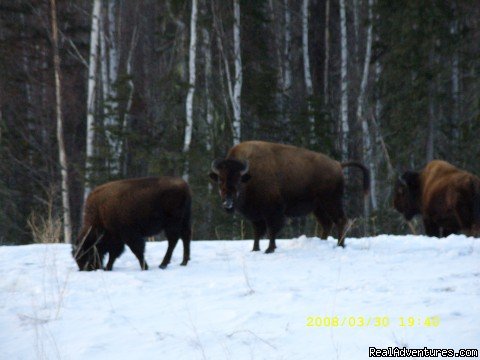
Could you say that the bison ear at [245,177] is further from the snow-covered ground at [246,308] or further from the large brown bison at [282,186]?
the snow-covered ground at [246,308]

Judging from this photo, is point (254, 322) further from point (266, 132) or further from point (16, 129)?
point (16, 129)

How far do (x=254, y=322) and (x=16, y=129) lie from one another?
765 inches

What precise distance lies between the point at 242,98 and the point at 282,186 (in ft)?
33.2

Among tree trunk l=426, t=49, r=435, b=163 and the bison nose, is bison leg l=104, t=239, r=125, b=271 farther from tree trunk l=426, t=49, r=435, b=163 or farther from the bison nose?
tree trunk l=426, t=49, r=435, b=163

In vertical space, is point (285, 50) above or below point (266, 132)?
above

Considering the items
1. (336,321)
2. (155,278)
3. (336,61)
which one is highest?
(336,61)

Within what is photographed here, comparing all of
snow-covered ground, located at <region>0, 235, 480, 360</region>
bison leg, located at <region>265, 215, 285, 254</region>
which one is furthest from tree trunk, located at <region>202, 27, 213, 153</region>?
snow-covered ground, located at <region>0, 235, 480, 360</region>

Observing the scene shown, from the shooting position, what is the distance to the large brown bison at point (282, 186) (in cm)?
912

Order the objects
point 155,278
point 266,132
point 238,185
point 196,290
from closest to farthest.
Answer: point 196,290, point 155,278, point 238,185, point 266,132

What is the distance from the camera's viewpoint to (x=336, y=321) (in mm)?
4316

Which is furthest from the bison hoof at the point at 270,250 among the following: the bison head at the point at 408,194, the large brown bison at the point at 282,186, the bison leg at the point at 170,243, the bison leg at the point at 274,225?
the bison head at the point at 408,194

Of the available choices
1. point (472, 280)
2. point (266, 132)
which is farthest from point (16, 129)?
point (472, 280)
